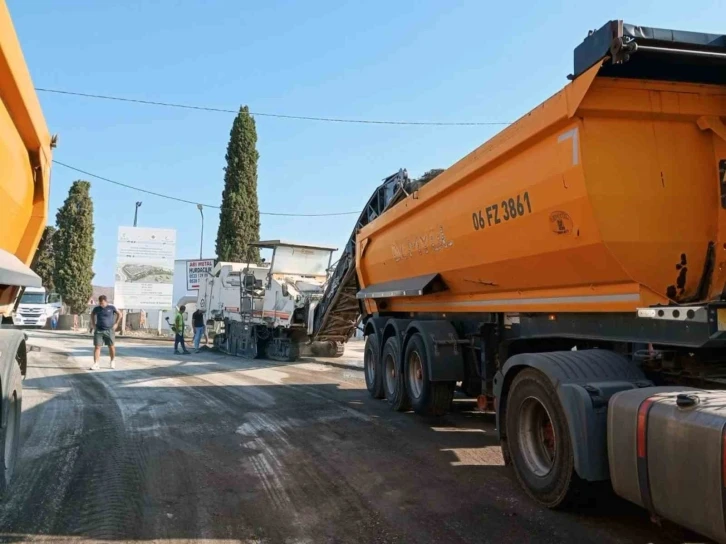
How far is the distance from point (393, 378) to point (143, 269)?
21.8 metres

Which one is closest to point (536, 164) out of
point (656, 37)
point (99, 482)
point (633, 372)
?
point (656, 37)

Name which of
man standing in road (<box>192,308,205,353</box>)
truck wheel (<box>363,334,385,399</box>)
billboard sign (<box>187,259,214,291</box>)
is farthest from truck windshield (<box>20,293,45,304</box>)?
truck wheel (<box>363,334,385,399</box>)

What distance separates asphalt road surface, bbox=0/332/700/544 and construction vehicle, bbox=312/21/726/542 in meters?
0.51

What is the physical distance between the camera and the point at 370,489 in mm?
4508

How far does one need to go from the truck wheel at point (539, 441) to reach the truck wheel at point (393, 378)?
127 inches

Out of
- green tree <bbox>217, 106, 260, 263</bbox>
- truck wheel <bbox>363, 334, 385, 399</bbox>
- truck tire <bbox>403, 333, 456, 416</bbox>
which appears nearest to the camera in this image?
truck tire <bbox>403, 333, 456, 416</bbox>

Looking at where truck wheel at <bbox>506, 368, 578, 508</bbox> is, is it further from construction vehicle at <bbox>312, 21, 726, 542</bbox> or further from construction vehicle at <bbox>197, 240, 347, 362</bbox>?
construction vehicle at <bbox>197, 240, 347, 362</bbox>

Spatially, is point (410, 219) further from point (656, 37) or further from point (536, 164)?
point (656, 37)

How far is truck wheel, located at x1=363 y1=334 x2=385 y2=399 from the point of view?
8.84 m

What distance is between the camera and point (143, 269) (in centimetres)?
2694

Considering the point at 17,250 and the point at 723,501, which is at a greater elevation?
the point at 17,250

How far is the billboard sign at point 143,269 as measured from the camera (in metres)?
26.6

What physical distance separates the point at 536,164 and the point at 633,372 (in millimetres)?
1761

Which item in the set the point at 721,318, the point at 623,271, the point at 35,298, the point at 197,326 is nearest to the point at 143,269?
the point at 35,298
